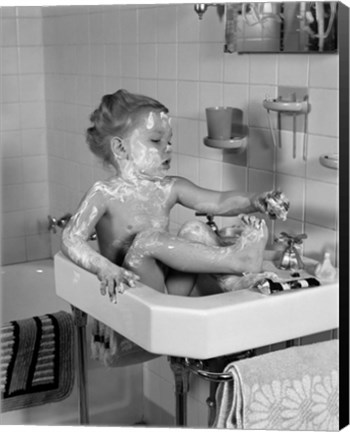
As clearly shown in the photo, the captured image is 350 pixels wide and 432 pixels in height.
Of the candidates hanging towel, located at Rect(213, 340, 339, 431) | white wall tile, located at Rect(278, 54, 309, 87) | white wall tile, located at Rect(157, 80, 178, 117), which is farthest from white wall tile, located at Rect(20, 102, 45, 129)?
hanging towel, located at Rect(213, 340, 339, 431)

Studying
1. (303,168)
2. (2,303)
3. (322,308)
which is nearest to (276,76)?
(303,168)

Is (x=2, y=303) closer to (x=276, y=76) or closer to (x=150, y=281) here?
(x=150, y=281)

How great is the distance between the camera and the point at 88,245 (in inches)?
61.8

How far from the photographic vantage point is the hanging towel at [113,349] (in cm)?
157

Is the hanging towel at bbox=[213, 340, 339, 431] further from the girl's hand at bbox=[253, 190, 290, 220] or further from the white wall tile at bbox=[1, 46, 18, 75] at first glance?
the white wall tile at bbox=[1, 46, 18, 75]

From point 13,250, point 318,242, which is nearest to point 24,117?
point 13,250

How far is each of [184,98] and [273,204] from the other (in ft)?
0.78

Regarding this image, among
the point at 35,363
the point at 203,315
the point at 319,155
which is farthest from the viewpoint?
the point at 35,363

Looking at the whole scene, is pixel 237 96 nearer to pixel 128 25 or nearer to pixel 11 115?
pixel 128 25

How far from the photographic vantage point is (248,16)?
1.59 metres

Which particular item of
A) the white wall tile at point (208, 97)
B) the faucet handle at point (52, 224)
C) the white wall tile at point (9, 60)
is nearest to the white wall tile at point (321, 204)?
the white wall tile at point (208, 97)

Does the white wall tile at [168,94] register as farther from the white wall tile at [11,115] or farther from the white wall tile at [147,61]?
the white wall tile at [11,115]

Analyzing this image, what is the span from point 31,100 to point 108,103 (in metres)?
0.14

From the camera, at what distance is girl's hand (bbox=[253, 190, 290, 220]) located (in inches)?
62.1
